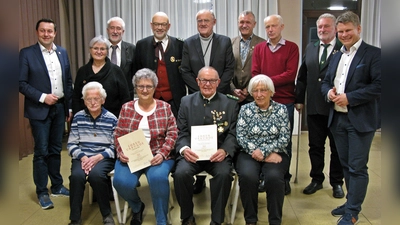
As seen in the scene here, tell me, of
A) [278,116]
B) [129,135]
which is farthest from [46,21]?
[278,116]

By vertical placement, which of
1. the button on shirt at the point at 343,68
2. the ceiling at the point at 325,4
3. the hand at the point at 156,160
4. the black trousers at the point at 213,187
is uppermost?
the ceiling at the point at 325,4

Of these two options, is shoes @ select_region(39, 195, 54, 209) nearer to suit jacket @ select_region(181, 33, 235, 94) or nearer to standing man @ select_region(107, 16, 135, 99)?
standing man @ select_region(107, 16, 135, 99)

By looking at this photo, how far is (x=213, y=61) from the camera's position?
10.7 ft

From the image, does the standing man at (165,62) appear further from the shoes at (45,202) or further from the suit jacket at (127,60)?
the shoes at (45,202)

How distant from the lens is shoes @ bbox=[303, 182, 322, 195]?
11.2 feet

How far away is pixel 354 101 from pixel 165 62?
1739mm

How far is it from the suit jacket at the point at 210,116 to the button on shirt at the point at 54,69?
1.19m

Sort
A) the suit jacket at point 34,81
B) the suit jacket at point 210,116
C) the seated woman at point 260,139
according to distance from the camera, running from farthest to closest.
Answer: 1. the suit jacket at point 34,81
2. the suit jacket at point 210,116
3. the seated woman at point 260,139

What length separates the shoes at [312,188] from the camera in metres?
3.43

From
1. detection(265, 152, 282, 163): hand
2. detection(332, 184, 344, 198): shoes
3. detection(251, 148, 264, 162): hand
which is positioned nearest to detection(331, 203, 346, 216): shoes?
detection(332, 184, 344, 198): shoes

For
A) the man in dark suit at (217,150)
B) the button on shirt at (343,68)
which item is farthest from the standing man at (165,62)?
the button on shirt at (343,68)

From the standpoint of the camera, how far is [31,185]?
12.2ft

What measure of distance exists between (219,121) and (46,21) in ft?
5.70
